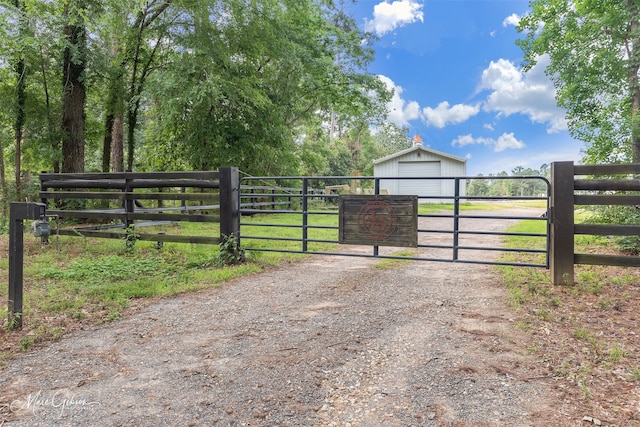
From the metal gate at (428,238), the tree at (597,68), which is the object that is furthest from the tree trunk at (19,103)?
the tree at (597,68)

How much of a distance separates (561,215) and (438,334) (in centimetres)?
250

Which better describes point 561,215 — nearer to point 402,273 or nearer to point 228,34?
point 402,273

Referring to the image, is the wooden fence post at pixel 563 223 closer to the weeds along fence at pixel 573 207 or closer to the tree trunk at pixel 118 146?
the weeds along fence at pixel 573 207

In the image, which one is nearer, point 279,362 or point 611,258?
point 279,362

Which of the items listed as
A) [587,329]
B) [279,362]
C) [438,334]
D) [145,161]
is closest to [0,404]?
[279,362]

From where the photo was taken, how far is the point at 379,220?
5559 millimetres

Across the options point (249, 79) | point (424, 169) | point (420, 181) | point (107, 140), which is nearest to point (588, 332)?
point (249, 79)

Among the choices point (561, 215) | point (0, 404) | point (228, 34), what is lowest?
point (0, 404)

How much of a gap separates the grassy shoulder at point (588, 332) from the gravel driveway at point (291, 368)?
7.2 inches

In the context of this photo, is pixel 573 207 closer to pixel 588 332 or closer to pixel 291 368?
pixel 588 332

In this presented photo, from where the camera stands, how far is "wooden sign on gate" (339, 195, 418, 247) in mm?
5410

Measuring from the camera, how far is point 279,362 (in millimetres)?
2760

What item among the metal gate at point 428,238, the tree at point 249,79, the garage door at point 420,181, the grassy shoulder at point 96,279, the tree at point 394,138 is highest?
the tree at point 394,138

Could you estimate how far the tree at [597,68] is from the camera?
8.53 metres
